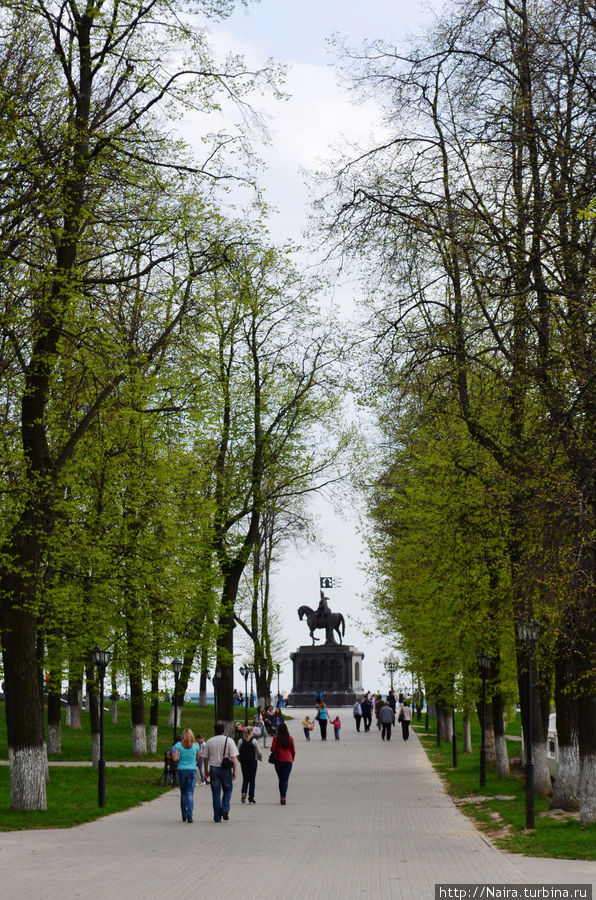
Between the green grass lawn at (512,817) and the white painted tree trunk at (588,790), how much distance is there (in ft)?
0.64

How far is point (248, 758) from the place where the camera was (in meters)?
22.0

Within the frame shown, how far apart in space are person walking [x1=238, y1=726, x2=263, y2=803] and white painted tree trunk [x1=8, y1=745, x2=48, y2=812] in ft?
14.7

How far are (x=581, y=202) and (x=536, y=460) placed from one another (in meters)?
3.63

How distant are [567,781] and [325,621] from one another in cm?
5363

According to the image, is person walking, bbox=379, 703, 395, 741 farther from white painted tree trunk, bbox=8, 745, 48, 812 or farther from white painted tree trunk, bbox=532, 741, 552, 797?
white painted tree trunk, bbox=8, 745, 48, 812

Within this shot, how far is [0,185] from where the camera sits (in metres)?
16.8

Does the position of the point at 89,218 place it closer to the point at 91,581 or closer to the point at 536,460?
the point at 536,460

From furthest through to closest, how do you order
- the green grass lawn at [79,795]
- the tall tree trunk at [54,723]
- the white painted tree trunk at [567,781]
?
the tall tree trunk at [54,723], the white painted tree trunk at [567,781], the green grass lawn at [79,795]

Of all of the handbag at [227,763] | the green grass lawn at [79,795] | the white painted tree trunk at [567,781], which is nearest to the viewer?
the green grass lawn at [79,795]

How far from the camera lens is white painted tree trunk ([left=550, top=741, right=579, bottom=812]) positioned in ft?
61.4

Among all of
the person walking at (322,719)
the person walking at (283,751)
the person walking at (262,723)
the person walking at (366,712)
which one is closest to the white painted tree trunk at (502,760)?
the person walking at (283,751)

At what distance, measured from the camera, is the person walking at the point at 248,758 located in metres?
21.9

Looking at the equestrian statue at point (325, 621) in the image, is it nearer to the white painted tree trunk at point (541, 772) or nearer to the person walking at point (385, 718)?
the person walking at point (385, 718)

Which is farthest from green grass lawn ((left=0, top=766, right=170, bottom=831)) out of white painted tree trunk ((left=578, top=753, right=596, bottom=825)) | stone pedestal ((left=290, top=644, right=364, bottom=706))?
stone pedestal ((left=290, top=644, right=364, bottom=706))
